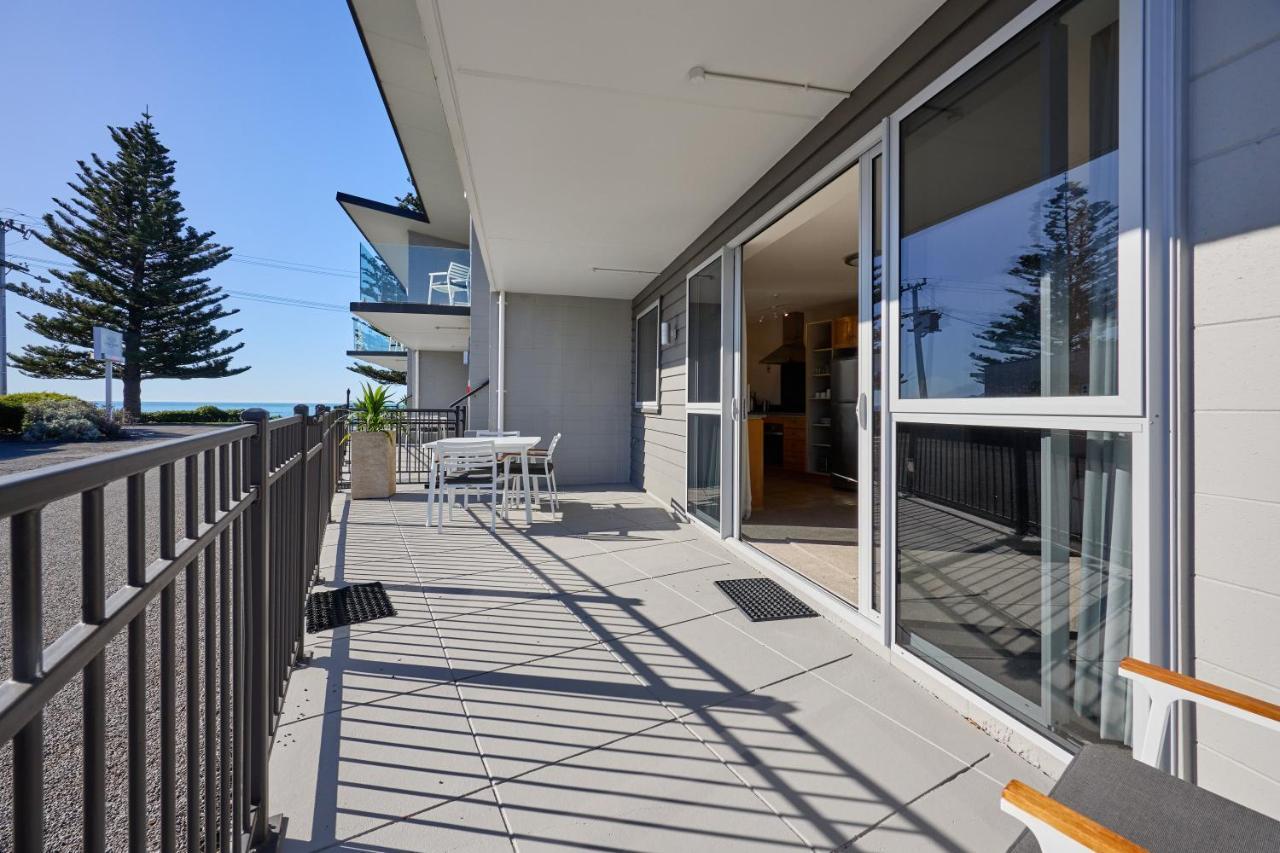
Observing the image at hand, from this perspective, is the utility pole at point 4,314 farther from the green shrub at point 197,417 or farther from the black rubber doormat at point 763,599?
the black rubber doormat at point 763,599

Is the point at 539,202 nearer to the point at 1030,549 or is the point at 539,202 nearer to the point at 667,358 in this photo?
the point at 667,358

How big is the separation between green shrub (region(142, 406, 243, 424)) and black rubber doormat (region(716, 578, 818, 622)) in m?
19.3

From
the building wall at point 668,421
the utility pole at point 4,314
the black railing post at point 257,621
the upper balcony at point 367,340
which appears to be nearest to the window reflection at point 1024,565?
the black railing post at point 257,621

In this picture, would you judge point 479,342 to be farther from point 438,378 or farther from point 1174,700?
point 438,378

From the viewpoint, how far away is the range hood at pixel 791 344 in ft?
27.6

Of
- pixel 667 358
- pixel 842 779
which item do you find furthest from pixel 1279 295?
pixel 667 358

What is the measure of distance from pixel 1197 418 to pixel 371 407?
6627 mm

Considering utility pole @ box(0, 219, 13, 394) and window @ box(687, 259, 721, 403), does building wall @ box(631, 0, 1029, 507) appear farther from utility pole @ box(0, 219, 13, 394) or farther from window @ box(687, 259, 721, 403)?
utility pole @ box(0, 219, 13, 394)

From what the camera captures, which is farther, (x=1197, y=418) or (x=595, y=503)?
(x=595, y=503)

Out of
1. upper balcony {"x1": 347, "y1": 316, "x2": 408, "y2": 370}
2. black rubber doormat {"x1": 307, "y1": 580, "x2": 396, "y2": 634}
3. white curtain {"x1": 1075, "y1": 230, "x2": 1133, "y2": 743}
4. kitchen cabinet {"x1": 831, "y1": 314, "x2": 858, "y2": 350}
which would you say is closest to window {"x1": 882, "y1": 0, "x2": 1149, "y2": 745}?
white curtain {"x1": 1075, "y1": 230, "x2": 1133, "y2": 743}

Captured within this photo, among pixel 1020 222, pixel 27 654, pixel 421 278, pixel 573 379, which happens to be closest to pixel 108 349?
pixel 421 278

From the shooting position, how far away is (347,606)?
3004 mm

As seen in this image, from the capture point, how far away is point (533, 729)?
191 cm

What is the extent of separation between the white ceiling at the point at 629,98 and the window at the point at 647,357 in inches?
66.8
